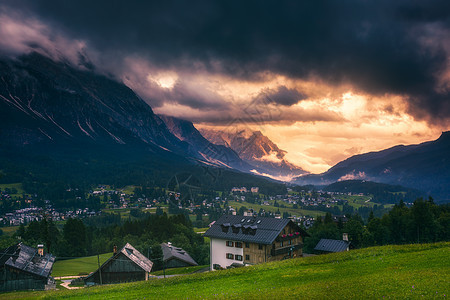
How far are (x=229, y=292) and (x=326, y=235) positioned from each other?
291 feet

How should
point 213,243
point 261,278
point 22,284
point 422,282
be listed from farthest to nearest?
point 213,243
point 22,284
point 261,278
point 422,282

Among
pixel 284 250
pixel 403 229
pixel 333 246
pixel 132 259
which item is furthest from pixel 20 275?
pixel 403 229

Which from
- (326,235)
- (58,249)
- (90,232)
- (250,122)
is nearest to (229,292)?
(250,122)

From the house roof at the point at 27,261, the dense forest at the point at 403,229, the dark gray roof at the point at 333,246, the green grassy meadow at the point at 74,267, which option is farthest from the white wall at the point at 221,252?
the green grassy meadow at the point at 74,267

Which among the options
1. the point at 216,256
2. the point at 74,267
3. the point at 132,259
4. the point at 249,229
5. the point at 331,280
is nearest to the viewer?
the point at 331,280

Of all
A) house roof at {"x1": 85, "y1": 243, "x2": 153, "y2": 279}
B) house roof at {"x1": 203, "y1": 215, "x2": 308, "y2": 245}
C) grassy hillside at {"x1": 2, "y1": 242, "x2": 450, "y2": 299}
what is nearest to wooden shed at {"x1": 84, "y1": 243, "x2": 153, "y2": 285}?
house roof at {"x1": 85, "y1": 243, "x2": 153, "y2": 279}

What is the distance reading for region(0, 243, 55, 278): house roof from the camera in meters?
64.7

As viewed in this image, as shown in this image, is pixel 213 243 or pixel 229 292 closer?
pixel 229 292

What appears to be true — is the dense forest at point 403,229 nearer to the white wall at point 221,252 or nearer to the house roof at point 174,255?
the house roof at point 174,255

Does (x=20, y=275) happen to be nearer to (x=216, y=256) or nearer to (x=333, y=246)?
(x=216, y=256)

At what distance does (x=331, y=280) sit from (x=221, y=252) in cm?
5009

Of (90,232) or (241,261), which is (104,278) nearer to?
(241,261)

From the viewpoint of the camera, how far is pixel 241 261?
233 ft

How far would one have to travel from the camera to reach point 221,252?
75125 millimetres
